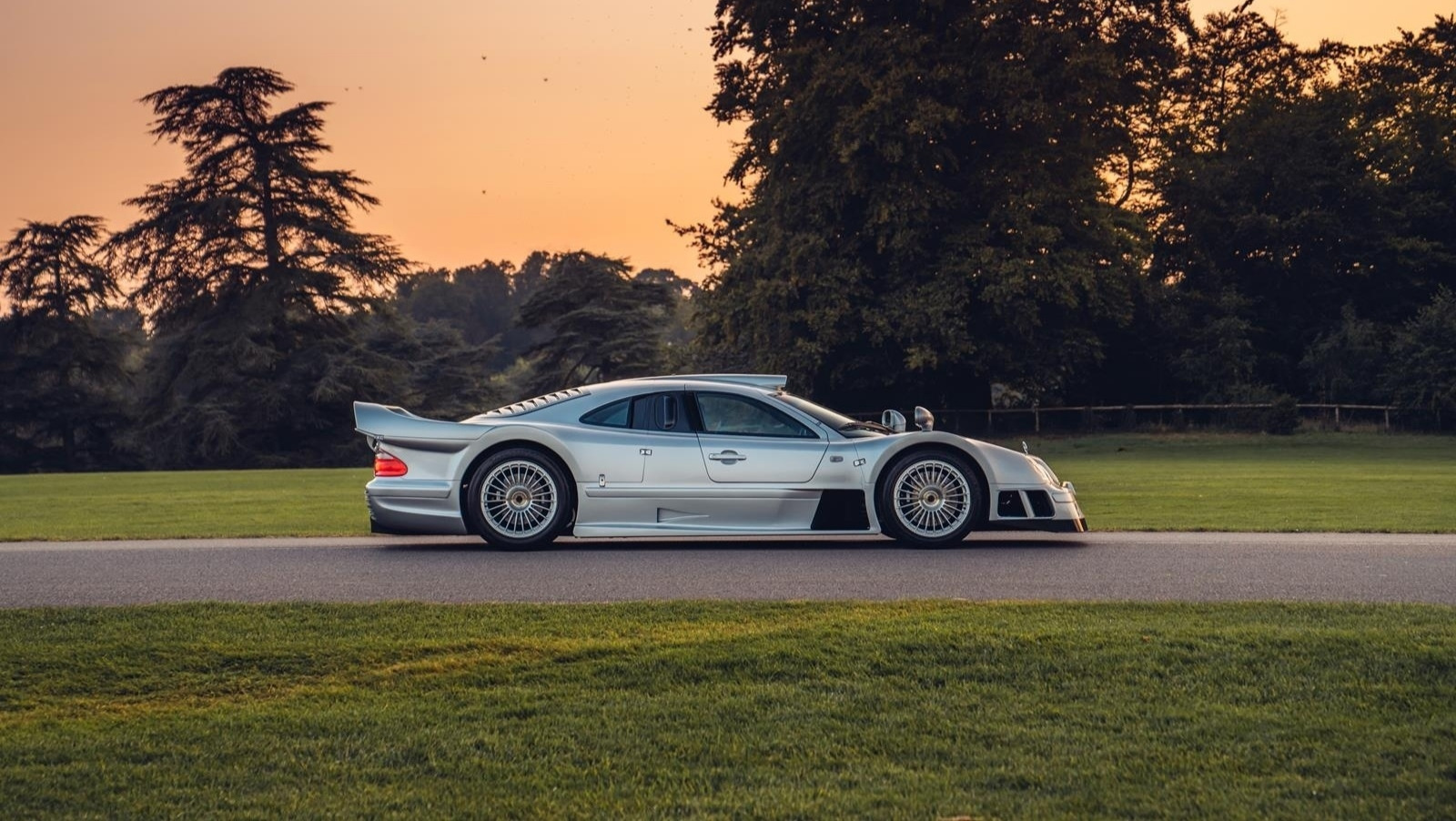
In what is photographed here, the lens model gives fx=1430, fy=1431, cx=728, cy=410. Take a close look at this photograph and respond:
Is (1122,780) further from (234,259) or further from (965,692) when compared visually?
(234,259)

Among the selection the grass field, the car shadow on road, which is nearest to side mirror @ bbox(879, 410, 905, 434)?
the car shadow on road

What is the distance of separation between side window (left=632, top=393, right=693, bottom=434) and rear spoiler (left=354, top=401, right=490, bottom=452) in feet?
3.98

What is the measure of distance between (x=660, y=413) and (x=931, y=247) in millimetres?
30804

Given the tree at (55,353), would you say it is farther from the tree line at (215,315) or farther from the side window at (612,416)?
the side window at (612,416)

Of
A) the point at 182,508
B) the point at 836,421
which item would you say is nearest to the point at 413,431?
the point at 836,421

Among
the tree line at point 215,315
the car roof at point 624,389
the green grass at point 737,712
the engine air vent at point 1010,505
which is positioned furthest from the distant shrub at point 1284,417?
the green grass at point 737,712

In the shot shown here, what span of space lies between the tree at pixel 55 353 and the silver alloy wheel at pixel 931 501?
54348 millimetres

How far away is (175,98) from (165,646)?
176ft

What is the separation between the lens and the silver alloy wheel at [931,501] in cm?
1108

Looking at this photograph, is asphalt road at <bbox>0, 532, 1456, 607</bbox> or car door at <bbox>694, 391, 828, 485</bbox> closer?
asphalt road at <bbox>0, 532, 1456, 607</bbox>

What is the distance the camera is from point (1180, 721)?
16.6 ft

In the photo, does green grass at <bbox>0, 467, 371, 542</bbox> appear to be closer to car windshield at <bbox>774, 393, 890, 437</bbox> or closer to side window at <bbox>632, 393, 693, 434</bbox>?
side window at <bbox>632, 393, 693, 434</bbox>

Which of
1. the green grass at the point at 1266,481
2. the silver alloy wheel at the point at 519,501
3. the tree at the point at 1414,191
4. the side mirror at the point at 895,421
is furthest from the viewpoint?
the tree at the point at 1414,191

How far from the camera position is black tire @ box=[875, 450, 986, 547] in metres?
11.1
